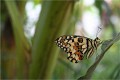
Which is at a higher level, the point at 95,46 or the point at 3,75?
the point at 95,46

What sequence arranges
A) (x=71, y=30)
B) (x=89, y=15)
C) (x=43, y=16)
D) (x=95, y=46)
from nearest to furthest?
(x=95, y=46), (x=43, y=16), (x=71, y=30), (x=89, y=15)

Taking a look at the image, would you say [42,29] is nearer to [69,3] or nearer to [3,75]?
[69,3]

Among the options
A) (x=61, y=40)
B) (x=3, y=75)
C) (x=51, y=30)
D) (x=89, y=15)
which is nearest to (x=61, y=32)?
(x=51, y=30)

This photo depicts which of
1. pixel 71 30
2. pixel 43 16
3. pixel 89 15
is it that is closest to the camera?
pixel 43 16

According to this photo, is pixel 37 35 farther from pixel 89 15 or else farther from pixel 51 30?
pixel 89 15

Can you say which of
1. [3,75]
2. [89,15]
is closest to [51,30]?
[3,75]

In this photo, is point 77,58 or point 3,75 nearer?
point 77,58
